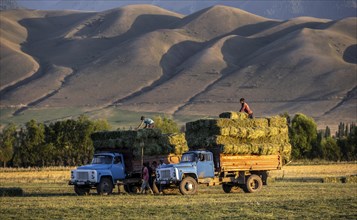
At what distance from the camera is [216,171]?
36.4m

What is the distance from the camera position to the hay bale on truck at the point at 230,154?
35781mm

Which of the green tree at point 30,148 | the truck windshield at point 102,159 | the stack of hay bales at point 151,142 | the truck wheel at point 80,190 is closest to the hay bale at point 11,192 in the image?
the truck wheel at point 80,190

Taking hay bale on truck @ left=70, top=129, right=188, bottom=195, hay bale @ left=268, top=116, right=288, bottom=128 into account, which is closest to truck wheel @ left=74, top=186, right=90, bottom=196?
Result: hay bale on truck @ left=70, top=129, right=188, bottom=195

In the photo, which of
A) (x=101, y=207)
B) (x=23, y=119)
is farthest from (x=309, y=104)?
(x=101, y=207)

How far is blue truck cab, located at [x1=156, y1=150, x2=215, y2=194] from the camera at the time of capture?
3538 cm

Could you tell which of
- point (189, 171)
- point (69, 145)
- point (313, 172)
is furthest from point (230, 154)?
point (69, 145)

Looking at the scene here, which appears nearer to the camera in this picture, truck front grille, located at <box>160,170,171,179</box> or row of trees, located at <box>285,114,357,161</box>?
truck front grille, located at <box>160,170,171,179</box>

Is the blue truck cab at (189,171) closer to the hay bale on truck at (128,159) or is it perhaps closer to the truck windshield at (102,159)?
the hay bale on truck at (128,159)

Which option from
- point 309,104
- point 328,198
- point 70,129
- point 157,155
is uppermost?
point 309,104

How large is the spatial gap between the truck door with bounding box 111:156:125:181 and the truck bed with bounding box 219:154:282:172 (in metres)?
4.96

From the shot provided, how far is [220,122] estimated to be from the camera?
36.4 m

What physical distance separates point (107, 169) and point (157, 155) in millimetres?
2377

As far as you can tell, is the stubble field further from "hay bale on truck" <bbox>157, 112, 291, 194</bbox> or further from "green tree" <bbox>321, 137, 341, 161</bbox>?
"green tree" <bbox>321, 137, 341, 161</bbox>

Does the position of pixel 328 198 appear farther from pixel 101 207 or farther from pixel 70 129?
pixel 70 129
